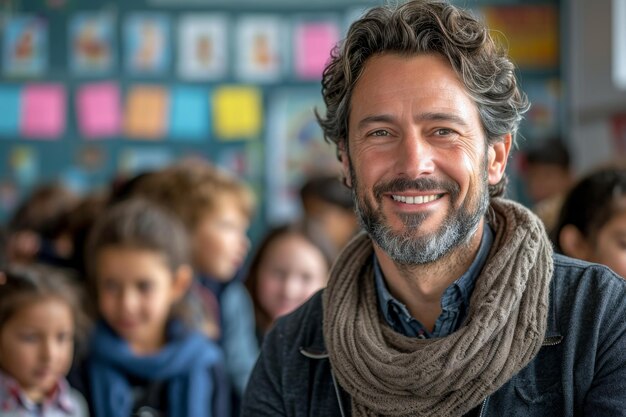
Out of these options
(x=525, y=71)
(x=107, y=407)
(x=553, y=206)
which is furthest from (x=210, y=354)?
(x=525, y=71)

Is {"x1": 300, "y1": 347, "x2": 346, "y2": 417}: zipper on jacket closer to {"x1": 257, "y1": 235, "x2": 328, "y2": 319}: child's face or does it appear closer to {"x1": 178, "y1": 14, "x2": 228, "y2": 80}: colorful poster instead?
{"x1": 257, "y1": 235, "x2": 328, "y2": 319}: child's face

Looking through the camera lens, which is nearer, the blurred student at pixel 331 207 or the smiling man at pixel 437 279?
the smiling man at pixel 437 279

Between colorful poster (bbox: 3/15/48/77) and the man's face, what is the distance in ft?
14.7

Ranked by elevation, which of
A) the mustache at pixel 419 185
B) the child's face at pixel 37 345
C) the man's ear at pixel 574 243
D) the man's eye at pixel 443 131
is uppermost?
the man's eye at pixel 443 131

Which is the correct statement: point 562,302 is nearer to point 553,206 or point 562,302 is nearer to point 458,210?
point 458,210

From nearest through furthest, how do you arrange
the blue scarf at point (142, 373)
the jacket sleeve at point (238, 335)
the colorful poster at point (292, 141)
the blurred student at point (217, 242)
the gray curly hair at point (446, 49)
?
the gray curly hair at point (446, 49) → the blue scarf at point (142, 373) → the jacket sleeve at point (238, 335) → the blurred student at point (217, 242) → the colorful poster at point (292, 141)

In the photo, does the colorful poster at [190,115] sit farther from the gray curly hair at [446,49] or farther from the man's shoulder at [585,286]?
the man's shoulder at [585,286]

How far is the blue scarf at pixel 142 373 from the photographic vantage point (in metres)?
3.01

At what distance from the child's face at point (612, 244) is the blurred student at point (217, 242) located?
1.59 m

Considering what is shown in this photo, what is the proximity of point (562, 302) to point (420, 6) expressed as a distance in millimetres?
644

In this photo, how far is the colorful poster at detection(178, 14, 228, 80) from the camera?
5906 mm

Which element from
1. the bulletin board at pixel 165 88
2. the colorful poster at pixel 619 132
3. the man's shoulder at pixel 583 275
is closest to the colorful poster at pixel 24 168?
the bulletin board at pixel 165 88

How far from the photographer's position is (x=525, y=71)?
565 cm

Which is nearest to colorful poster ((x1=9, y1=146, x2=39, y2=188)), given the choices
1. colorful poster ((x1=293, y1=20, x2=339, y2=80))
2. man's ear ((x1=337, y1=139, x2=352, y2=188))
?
colorful poster ((x1=293, y1=20, x2=339, y2=80))
